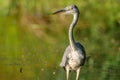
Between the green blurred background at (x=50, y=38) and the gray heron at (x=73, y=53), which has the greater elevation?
the gray heron at (x=73, y=53)

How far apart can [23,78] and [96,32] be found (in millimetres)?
8194

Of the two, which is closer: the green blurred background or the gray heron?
the gray heron

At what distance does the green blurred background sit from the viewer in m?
13.0

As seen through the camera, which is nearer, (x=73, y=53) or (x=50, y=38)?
(x=73, y=53)

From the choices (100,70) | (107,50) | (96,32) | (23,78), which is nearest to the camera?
(23,78)

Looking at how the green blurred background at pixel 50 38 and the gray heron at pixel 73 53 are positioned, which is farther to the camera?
the green blurred background at pixel 50 38

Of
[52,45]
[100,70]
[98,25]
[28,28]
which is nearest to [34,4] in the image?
[28,28]

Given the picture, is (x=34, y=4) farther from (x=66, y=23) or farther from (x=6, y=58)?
(x=6, y=58)

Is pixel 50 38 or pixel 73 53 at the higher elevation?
pixel 73 53

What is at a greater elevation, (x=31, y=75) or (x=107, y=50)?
(x=31, y=75)

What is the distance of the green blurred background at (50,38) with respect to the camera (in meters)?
13.0

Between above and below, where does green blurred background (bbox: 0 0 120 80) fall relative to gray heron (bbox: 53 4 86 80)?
below

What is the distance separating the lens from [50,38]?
62.2 feet

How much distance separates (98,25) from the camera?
20484 millimetres
